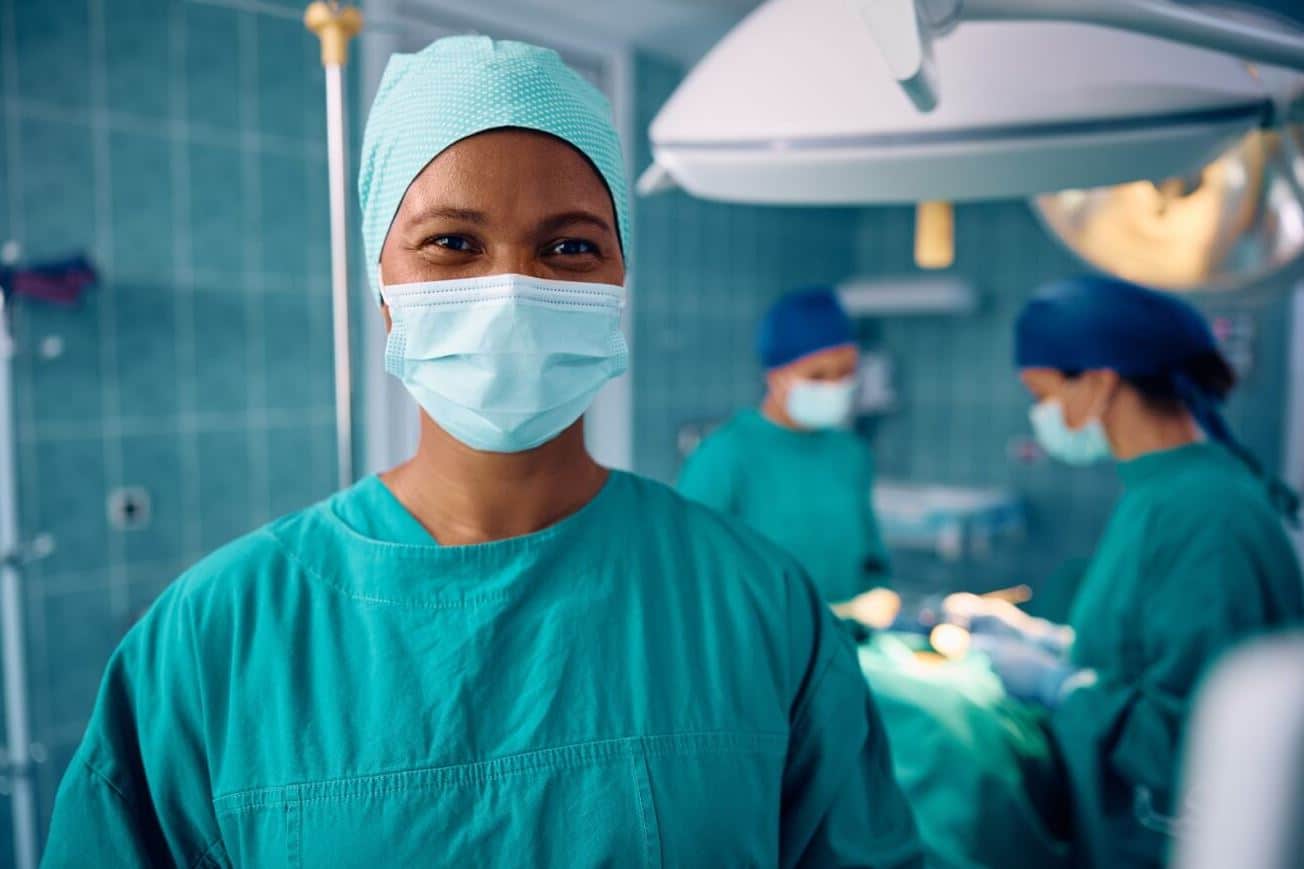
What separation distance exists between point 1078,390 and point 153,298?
2149 millimetres

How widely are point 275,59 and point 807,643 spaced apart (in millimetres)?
2370

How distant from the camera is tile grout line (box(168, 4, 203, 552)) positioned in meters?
2.29

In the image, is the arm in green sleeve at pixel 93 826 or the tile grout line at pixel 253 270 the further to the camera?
the tile grout line at pixel 253 270

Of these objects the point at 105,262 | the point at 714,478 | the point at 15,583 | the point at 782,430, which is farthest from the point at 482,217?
the point at 105,262

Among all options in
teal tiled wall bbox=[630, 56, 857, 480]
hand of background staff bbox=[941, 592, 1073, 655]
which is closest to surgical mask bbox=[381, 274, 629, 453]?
hand of background staff bbox=[941, 592, 1073, 655]

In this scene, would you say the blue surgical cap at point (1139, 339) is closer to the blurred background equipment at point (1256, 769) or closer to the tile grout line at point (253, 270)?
the blurred background equipment at point (1256, 769)

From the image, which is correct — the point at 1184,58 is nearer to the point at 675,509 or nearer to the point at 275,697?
the point at 675,509

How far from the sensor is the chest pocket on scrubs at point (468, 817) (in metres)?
0.66

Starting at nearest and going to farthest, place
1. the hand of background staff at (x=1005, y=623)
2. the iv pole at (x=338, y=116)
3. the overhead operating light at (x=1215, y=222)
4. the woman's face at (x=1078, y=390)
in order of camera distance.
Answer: the iv pole at (x=338, y=116) → the overhead operating light at (x=1215, y=222) → the woman's face at (x=1078, y=390) → the hand of background staff at (x=1005, y=623)

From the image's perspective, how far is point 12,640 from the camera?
6.27ft

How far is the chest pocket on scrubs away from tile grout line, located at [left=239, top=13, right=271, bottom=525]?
2.00 m

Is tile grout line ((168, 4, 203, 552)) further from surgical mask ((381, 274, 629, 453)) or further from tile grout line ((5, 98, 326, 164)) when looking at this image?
surgical mask ((381, 274, 629, 453))

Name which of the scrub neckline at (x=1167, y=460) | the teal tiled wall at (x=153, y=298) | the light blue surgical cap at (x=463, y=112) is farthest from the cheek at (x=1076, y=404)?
the teal tiled wall at (x=153, y=298)

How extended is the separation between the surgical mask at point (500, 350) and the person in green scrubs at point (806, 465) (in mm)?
1333
